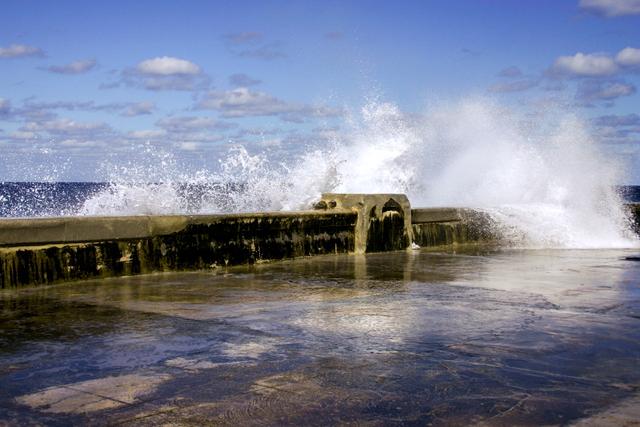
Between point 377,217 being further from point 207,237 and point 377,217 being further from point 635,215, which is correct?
point 635,215

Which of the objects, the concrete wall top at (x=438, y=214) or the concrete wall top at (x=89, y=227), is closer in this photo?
the concrete wall top at (x=89, y=227)

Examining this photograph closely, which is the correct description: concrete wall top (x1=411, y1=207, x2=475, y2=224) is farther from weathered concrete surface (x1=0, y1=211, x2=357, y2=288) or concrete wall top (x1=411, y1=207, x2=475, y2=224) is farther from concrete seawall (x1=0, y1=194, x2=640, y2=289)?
weathered concrete surface (x1=0, y1=211, x2=357, y2=288)

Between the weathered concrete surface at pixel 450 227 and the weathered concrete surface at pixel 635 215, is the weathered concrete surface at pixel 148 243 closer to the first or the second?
the weathered concrete surface at pixel 450 227

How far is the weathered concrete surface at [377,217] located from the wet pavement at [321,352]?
9.59 feet

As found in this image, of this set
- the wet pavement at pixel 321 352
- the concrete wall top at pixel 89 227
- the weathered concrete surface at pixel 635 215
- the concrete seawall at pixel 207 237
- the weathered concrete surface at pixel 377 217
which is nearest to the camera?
the wet pavement at pixel 321 352

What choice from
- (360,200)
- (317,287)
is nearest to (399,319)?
(317,287)

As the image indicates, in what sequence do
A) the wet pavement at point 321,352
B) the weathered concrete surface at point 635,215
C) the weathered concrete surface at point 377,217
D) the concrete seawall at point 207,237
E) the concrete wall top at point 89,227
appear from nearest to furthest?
1. the wet pavement at point 321,352
2. the concrete wall top at point 89,227
3. the concrete seawall at point 207,237
4. the weathered concrete surface at point 377,217
5. the weathered concrete surface at point 635,215

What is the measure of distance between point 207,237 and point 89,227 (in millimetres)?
1316

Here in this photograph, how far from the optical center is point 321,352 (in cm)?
389

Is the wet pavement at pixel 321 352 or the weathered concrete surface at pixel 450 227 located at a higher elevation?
the weathered concrete surface at pixel 450 227

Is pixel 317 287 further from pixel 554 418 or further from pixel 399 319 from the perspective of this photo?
pixel 554 418

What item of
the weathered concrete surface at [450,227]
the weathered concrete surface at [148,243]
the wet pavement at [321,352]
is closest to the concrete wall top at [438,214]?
the weathered concrete surface at [450,227]

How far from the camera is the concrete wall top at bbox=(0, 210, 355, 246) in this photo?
6.26 m

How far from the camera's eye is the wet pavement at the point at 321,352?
9.71ft
